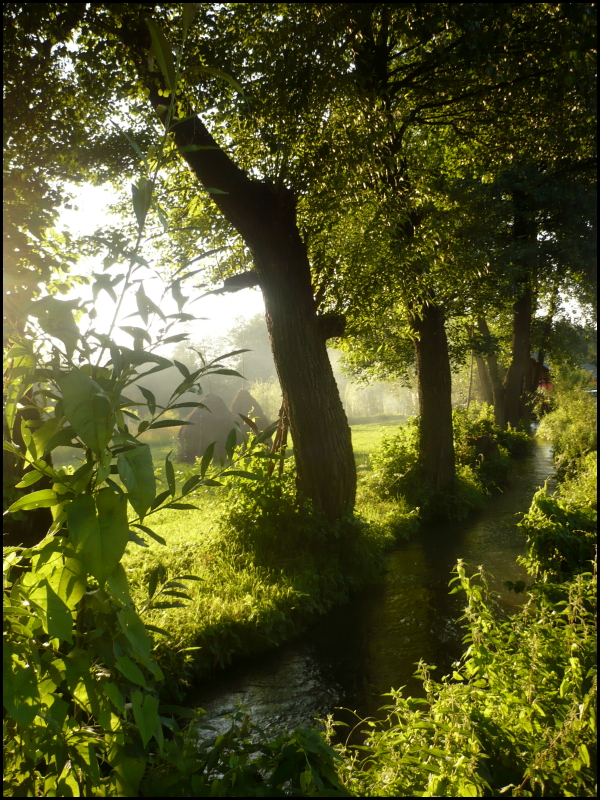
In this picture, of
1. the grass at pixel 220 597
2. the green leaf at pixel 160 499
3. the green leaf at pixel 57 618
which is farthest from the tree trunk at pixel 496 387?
the green leaf at pixel 57 618

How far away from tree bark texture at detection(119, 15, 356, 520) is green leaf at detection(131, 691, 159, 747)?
4.52m

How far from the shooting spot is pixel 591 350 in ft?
5.23

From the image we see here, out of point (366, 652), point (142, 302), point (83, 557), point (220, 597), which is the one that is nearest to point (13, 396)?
point (142, 302)

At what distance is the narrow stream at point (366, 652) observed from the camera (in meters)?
3.66

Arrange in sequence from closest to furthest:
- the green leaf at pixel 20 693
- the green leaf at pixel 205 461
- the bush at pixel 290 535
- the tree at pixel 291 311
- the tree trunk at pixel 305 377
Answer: the green leaf at pixel 20 693
the green leaf at pixel 205 461
the tree at pixel 291 311
the tree trunk at pixel 305 377
the bush at pixel 290 535

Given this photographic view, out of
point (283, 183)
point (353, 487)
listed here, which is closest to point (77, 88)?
point (283, 183)

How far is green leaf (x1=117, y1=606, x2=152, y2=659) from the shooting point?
1265 millimetres

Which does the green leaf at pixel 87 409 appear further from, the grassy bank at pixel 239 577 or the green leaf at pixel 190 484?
the grassy bank at pixel 239 577

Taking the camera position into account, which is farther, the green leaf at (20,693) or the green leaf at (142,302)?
the green leaf at (142,302)

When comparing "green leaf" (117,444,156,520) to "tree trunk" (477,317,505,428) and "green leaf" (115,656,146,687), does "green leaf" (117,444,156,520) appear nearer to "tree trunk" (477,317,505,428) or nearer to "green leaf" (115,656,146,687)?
"green leaf" (115,656,146,687)

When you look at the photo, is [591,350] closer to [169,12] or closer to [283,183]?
[169,12]

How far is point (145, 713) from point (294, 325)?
15.1 feet

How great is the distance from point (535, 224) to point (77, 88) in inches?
126

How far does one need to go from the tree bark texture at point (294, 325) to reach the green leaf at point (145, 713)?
4.52 meters
